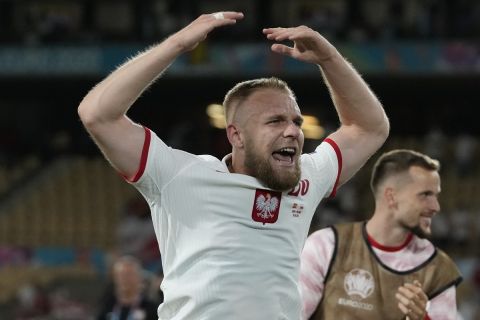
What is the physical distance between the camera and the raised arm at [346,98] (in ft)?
12.0

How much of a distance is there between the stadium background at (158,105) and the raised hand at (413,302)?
10289 mm

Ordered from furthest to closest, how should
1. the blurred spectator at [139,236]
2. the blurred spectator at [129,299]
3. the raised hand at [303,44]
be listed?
the blurred spectator at [139,236], the blurred spectator at [129,299], the raised hand at [303,44]

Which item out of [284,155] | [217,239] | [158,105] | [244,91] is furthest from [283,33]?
[158,105]

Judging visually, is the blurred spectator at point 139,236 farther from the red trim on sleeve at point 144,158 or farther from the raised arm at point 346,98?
the red trim on sleeve at point 144,158

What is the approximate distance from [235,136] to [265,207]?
0.96 feet

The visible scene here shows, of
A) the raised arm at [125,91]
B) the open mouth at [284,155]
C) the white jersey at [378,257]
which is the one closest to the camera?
the raised arm at [125,91]

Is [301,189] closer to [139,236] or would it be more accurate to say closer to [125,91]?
[125,91]

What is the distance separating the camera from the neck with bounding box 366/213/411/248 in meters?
4.72

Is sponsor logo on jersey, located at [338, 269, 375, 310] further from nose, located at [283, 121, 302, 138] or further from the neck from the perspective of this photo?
nose, located at [283, 121, 302, 138]

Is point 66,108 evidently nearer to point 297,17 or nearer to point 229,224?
point 297,17

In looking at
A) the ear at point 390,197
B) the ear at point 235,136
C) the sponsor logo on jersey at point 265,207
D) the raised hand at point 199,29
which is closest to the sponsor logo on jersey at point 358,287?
the ear at point 390,197

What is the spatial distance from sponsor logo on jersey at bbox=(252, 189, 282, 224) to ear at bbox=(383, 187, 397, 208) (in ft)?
4.05

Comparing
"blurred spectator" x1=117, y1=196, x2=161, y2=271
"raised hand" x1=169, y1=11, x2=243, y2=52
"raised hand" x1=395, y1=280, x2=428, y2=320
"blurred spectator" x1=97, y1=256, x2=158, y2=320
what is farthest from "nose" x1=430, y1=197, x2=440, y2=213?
"blurred spectator" x1=117, y1=196, x2=161, y2=271

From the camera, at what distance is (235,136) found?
3.75 meters
